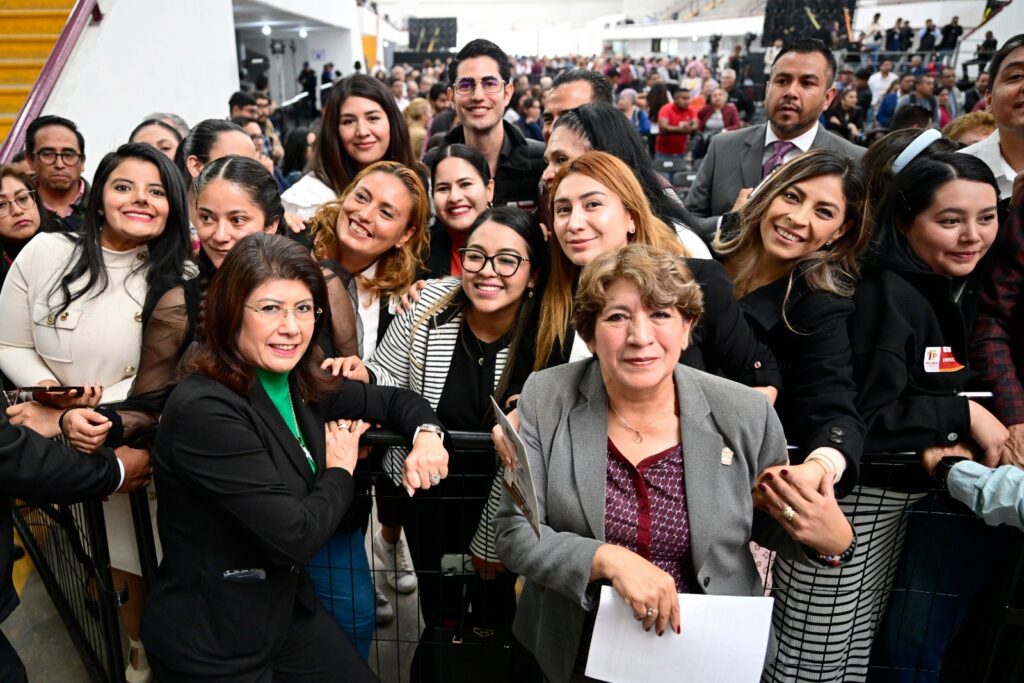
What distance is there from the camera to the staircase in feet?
21.6

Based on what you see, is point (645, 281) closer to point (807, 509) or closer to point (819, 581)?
point (807, 509)

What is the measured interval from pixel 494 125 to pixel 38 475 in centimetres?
275

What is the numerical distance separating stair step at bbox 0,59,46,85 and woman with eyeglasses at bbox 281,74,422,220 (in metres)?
4.84

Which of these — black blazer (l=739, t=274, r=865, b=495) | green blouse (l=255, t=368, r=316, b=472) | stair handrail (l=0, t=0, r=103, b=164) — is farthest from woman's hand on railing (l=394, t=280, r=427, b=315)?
stair handrail (l=0, t=0, r=103, b=164)

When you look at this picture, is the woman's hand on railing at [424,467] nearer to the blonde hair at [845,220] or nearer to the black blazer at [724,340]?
the black blazer at [724,340]

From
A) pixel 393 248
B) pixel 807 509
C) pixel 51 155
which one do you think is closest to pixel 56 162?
pixel 51 155

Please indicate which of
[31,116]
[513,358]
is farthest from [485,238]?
[31,116]

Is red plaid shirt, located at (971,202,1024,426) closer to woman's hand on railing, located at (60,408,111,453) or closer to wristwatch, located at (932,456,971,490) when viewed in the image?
wristwatch, located at (932,456,971,490)

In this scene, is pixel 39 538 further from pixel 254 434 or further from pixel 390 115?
pixel 390 115

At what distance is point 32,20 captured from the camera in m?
7.11

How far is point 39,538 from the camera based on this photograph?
333 cm

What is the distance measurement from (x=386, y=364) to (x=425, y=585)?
2.57 ft

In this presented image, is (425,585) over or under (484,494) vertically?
under

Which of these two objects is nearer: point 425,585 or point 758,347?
point 758,347
